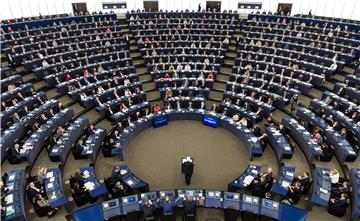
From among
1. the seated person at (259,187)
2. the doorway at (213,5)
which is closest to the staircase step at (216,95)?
the seated person at (259,187)

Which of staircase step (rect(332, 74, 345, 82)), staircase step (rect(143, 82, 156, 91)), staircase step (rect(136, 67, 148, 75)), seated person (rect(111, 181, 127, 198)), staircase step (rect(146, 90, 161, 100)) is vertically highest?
staircase step (rect(332, 74, 345, 82))

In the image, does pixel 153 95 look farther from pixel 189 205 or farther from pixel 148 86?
pixel 189 205

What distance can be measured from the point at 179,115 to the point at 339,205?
37.2 feet

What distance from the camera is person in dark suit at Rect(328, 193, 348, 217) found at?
12.7 meters

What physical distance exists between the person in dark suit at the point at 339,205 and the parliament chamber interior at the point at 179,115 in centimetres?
5

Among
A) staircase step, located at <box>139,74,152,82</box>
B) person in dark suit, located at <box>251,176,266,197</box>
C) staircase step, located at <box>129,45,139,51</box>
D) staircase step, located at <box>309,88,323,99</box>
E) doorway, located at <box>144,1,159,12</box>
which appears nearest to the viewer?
person in dark suit, located at <box>251,176,266,197</box>

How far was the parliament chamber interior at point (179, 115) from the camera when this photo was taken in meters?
13.4

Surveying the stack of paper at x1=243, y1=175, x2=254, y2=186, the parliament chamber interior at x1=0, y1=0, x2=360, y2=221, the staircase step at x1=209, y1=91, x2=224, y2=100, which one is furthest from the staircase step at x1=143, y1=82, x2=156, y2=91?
the stack of paper at x1=243, y1=175, x2=254, y2=186

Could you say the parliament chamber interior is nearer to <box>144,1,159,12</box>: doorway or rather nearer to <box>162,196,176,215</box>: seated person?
<box>162,196,176,215</box>: seated person

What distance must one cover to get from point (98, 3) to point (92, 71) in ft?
50.7

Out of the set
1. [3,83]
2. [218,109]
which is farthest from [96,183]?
[3,83]

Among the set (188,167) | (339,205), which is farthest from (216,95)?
(339,205)

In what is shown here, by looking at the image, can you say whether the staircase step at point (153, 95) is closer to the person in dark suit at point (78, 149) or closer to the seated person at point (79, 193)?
the person in dark suit at point (78, 149)

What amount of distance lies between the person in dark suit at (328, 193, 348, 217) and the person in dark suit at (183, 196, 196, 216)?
5905mm
